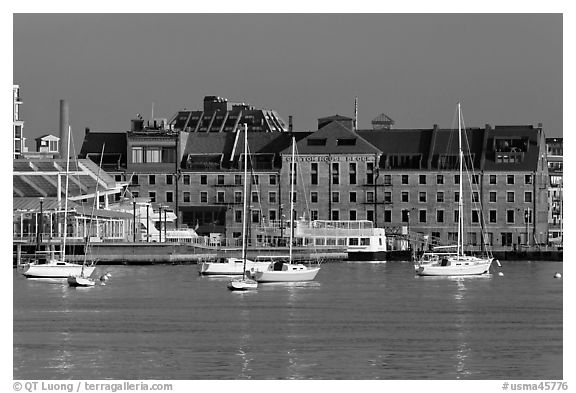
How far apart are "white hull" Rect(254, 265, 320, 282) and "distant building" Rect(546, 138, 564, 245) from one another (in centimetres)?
6074

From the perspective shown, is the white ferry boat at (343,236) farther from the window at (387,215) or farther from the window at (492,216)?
the window at (492,216)

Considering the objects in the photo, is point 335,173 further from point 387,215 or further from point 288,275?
point 288,275

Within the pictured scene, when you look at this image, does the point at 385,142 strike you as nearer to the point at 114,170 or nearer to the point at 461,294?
the point at 114,170

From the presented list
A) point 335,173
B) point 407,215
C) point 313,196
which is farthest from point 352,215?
point 407,215

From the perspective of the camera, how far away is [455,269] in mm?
86312

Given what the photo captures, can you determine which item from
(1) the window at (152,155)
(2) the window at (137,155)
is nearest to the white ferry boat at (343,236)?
(1) the window at (152,155)

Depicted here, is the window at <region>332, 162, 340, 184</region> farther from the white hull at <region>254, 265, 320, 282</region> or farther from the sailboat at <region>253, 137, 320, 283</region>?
the white hull at <region>254, 265, 320, 282</region>

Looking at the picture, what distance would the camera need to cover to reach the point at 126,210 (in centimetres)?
12325

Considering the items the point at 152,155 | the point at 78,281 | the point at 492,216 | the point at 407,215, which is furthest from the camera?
the point at 152,155

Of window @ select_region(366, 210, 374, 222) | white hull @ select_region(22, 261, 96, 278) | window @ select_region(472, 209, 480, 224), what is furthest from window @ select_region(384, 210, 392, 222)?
white hull @ select_region(22, 261, 96, 278)

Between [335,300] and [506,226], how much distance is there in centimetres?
6385

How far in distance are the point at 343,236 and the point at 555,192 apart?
44148 mm

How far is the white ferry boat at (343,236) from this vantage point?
395ft
